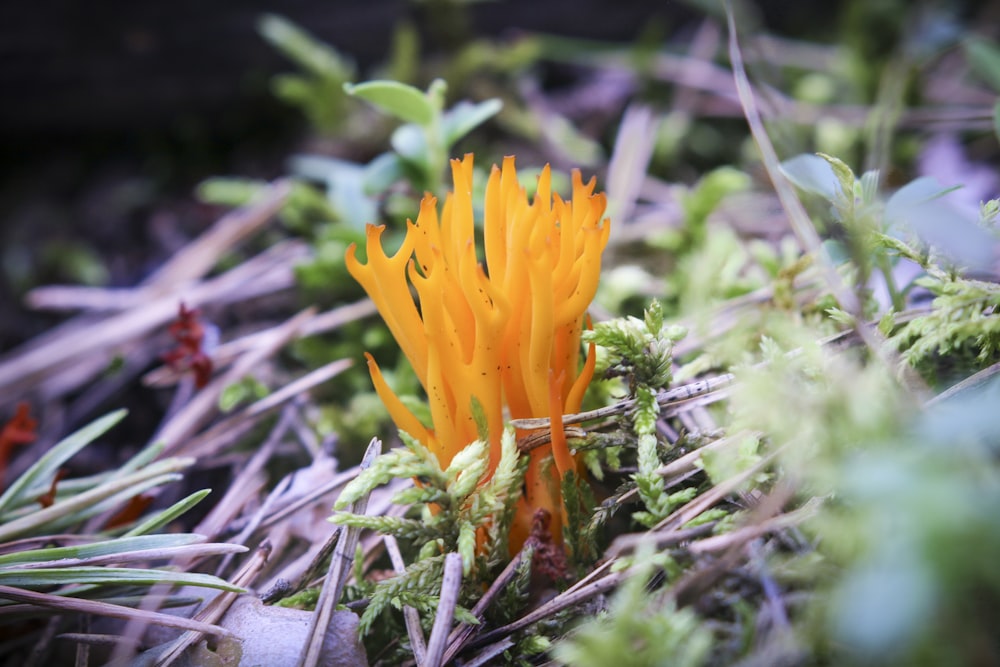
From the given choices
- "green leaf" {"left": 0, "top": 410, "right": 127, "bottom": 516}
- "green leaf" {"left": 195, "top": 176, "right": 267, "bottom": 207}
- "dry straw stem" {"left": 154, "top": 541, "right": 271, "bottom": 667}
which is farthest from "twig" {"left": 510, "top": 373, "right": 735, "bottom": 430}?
"green leaf" {"left": 195, "top": 176, "right": 267, "bottom": 207}

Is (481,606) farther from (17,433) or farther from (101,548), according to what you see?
(17,433)

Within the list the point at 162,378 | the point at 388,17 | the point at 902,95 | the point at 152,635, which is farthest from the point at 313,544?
the point at 902,95

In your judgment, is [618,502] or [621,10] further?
[621,10]

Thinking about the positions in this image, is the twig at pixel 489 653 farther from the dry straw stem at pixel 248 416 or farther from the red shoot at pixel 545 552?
the dry straw stem at pixel 248 416

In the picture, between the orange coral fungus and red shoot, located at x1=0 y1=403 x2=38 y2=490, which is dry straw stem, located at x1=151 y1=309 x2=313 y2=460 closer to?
red shoot, located at x1=0 y1=403 x2=38 y2=490

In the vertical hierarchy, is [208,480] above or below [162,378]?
below

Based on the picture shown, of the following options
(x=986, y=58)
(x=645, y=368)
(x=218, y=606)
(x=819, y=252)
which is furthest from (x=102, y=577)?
(x=986, y=58)

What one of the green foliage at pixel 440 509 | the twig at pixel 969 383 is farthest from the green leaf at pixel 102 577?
the twig at pixel 969 383

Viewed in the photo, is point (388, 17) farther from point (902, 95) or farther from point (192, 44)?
point (902, 95)
